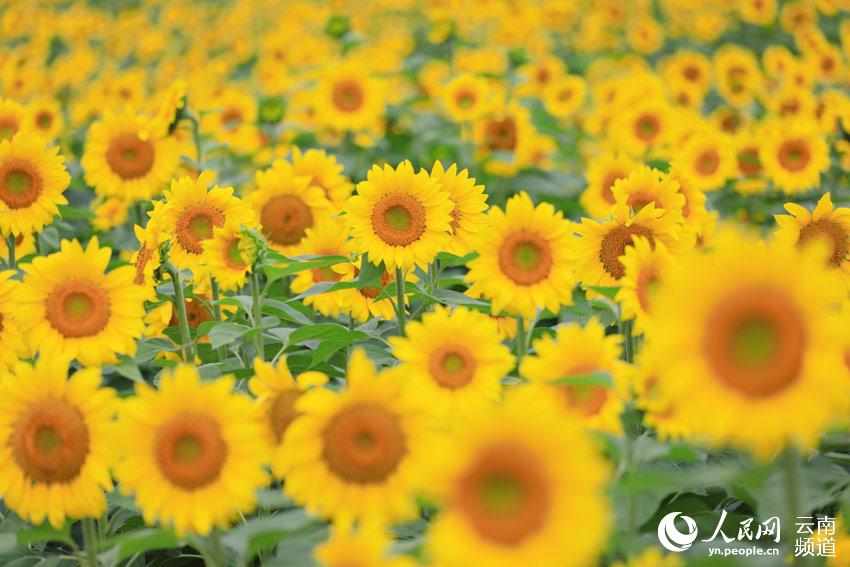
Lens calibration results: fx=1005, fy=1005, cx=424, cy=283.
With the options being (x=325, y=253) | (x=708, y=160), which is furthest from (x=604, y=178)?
(x=325, y=253)

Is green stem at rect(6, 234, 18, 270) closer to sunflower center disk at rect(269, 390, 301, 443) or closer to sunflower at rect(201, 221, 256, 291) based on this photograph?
sunflower at rect(201, 221, 256, 291)

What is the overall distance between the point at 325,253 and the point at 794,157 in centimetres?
239

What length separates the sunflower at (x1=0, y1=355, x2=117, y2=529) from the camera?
197 cm

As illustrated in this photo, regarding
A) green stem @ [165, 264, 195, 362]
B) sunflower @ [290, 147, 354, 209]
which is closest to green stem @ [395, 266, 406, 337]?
green stem @ [165, 264, 195, 362]

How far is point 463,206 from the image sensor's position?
9.07 feet

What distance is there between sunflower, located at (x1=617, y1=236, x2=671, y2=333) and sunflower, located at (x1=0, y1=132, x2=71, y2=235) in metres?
1.77

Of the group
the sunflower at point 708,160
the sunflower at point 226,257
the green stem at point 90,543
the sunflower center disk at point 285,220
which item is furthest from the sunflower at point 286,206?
the sunflower at point 708,160

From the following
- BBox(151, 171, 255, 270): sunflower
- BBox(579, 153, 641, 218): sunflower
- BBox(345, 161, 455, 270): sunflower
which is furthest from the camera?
BBox(579, 153, 641, 218): sunflower

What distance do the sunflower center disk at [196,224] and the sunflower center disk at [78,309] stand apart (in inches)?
20.1

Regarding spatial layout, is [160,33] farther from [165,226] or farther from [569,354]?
[569,354]

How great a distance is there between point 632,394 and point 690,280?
0.73 m

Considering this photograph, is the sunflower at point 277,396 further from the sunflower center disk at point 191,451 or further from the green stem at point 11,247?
the green stem at point 11,247

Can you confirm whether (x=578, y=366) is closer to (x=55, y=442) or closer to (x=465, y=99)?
(x=55, y=442)

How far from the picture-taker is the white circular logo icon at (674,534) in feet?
7.16
